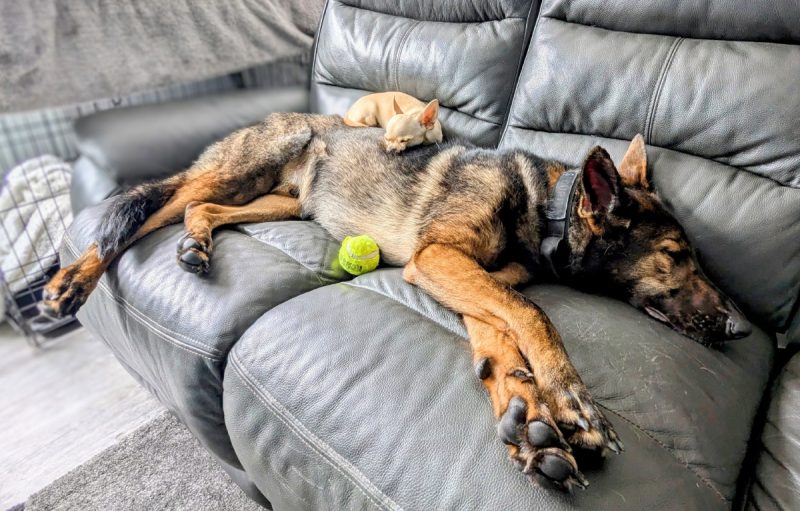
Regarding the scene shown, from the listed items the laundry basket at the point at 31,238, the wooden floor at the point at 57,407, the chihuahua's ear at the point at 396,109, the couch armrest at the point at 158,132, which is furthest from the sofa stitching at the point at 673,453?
the laundry basket at the point at 31,238

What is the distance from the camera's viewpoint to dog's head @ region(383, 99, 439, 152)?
188 centimetres

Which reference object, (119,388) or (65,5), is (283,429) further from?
(65,5)

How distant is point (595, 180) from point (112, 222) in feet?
4.76

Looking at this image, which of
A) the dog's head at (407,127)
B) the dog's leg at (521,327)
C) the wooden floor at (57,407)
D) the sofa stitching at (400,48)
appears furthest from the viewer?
the sofa stitching at (400,48)

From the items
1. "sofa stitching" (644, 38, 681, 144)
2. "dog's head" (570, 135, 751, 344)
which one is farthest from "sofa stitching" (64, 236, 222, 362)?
"sofa stitching" (644, 38, 681, 144)

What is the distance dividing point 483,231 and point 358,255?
400 millimetres

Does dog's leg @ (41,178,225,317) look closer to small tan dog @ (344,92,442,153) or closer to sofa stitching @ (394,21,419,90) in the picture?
small tan dog @ (344,92,442,153)

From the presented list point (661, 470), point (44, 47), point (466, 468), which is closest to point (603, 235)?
point (661, 470)

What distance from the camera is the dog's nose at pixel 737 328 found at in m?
1.29

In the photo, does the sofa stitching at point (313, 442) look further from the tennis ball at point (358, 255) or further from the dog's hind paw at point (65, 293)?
the dog's hind paw at point (65, 293)

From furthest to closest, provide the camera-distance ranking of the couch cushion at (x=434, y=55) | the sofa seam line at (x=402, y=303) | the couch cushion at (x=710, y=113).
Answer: the couch cushion at (x=434, y=55)
the couch cushion at (x=710, y=113)
the sofa seam line at (x=402, y=303)

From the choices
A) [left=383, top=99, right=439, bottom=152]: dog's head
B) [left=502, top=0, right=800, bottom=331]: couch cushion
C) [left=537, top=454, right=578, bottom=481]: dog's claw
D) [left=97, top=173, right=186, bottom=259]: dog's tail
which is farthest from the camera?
[left=383, top=99, right=439, bottom=152]: dog's head

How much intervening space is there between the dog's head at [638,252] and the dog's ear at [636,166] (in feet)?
0.04

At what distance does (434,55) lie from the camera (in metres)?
2.13
